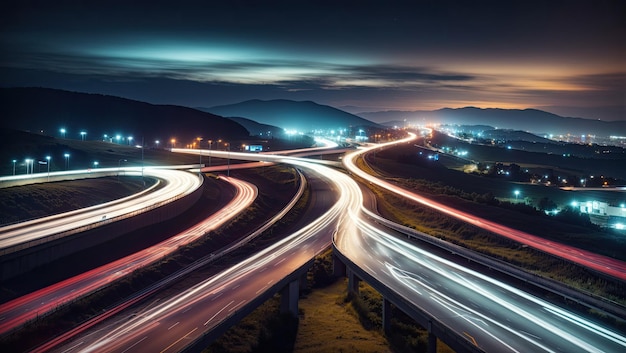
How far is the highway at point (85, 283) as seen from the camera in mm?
24922

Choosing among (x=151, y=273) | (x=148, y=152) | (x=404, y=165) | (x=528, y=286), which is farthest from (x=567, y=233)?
(x=148, y=152)

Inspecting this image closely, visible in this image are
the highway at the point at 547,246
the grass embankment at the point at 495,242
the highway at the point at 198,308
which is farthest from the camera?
the highway at the point at 547,246

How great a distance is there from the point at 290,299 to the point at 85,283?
39.5ft

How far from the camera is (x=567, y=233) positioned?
43281 millimetres

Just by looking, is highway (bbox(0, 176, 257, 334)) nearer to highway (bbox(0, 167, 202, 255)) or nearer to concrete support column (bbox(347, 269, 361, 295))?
highway (bbox(0, 167, 202, 255))

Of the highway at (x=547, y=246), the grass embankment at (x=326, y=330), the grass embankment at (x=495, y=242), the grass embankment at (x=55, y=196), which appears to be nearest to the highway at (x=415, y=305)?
the grass embankment at (x=326, y=330)

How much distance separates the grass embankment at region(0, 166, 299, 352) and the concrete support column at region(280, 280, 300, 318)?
6389mm

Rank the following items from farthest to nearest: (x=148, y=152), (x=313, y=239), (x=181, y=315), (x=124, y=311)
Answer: (x=148, y=152) < (x=313, y=239) < (x=124, y=311) < (x=181, y=315)

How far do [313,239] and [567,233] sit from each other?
21563 mm

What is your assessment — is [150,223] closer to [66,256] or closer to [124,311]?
[66,256]

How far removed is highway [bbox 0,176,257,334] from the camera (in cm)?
2492

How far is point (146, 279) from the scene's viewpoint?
31.6m

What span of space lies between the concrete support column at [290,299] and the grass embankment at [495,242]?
14996 millimetres

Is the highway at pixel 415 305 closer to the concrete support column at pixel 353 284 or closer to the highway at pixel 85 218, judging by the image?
the concrete support column at pixel 353 284
